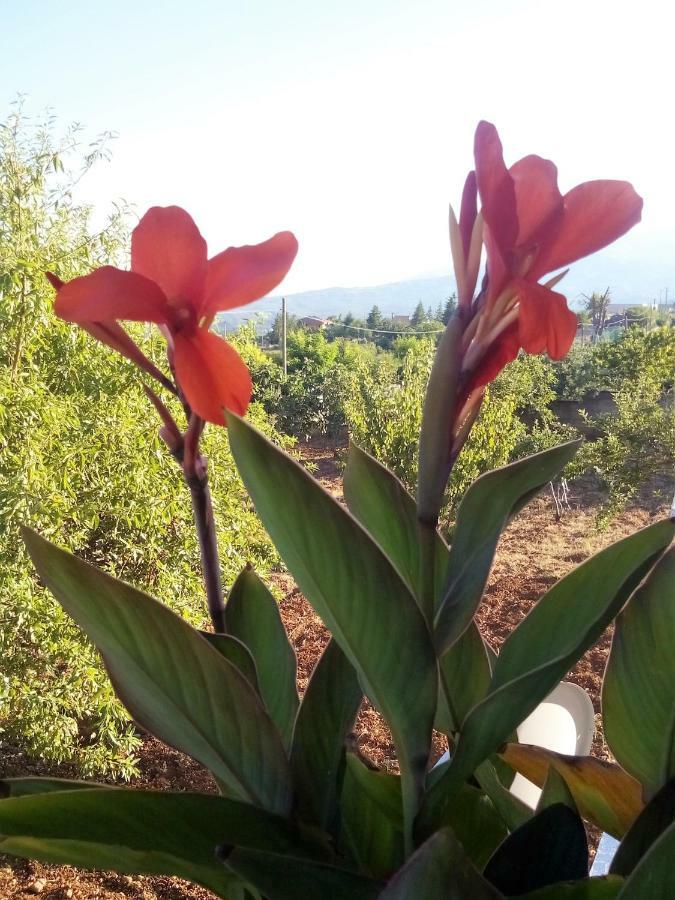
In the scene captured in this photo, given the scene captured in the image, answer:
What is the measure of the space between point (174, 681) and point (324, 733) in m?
0.09

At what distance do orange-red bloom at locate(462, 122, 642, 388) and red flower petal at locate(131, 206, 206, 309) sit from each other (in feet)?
0.33

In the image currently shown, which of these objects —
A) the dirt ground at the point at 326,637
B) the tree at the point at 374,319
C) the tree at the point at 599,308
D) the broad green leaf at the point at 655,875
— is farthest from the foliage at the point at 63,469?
the tree at the point at 374,319

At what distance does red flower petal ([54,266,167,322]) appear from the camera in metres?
0.22

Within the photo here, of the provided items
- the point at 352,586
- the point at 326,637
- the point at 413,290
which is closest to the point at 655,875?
the point at 352,586

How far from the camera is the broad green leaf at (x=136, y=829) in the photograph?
234 mm

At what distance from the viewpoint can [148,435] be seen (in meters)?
1.70

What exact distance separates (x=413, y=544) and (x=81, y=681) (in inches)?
67.3

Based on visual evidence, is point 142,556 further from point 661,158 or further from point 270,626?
point 661,158

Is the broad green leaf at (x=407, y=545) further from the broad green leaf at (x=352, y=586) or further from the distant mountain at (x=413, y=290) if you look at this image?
the distant mountain at (x=413, y=290)

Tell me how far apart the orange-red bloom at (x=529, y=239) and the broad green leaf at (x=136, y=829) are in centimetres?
19

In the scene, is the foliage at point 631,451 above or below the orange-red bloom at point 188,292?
below

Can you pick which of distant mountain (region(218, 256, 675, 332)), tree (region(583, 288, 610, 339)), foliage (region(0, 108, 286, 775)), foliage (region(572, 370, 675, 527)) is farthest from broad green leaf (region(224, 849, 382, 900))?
distant mountain (region(218, 256, 675, 332))

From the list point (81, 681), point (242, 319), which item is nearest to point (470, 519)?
point (81, 681)

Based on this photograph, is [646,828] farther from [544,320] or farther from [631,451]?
[631,451]
